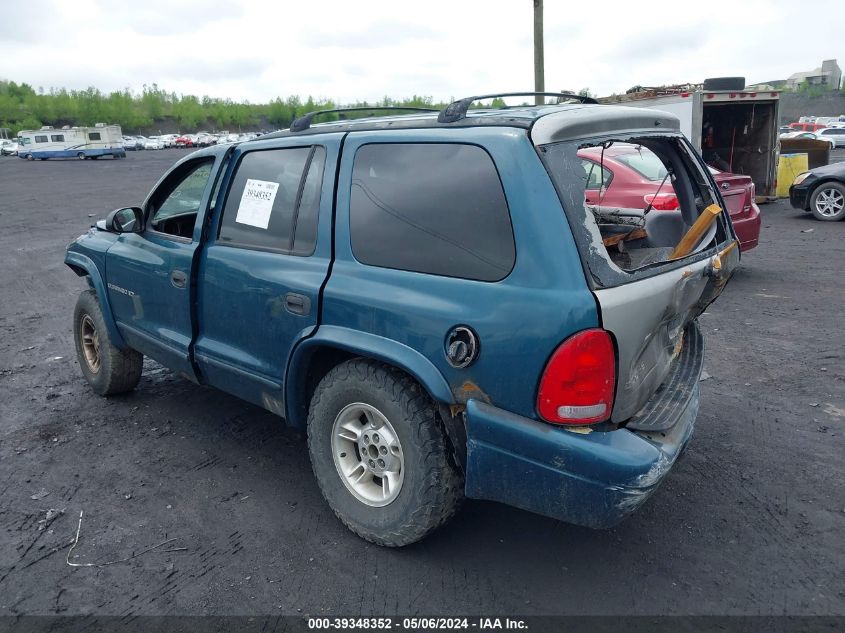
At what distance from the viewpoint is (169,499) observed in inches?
143

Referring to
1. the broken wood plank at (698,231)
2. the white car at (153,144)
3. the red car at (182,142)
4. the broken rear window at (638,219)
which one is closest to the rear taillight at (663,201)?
the broken rear window at (638,219)

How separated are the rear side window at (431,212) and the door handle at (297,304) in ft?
1.10

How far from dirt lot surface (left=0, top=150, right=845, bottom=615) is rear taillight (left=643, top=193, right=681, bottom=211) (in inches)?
52.8

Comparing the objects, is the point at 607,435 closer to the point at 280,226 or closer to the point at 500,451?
the point at 500,451

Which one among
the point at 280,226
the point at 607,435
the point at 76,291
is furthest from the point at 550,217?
the point at 76,291

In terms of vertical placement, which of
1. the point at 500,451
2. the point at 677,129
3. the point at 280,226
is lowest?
the point at 500,451

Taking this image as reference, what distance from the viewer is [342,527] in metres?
3.33

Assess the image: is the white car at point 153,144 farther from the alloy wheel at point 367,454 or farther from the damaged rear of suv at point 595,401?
the damaged rear of suv at point 595,401

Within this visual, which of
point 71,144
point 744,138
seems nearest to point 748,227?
point 744,138

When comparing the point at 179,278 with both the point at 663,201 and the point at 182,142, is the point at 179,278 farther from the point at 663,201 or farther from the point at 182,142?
the point at 182,142

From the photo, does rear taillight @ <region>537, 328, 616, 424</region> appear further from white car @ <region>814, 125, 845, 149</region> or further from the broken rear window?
white car @ <region>814, 125, 845, 149</region>

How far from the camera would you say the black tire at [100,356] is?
4.80 metres

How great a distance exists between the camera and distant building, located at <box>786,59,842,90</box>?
113400 millimetres

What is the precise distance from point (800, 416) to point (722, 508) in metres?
1.39
